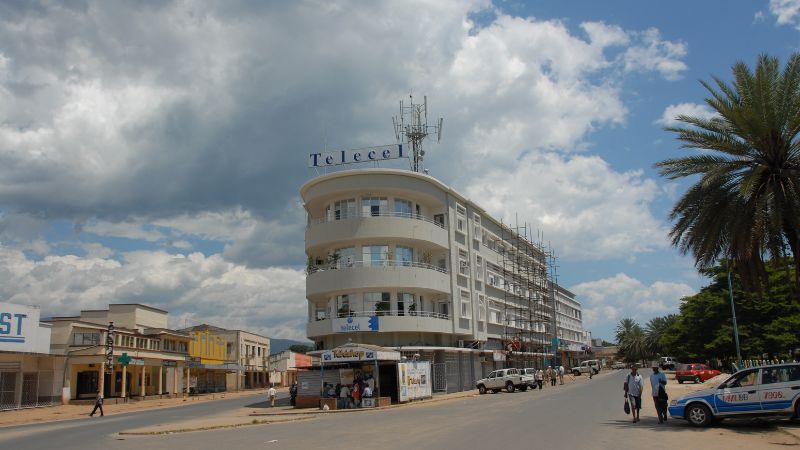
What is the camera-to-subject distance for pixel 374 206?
46.7 m

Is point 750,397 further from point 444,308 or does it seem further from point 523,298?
point 523,298

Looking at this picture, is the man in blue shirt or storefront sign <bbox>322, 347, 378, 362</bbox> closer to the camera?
the man in blue shirt

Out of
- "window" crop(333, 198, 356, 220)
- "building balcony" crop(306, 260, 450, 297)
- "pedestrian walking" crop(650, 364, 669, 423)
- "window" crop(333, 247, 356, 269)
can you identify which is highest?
"window" crop(333, 198, 356, 220)

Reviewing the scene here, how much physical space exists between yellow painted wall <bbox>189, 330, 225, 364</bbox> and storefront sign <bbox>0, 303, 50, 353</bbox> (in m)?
25.1

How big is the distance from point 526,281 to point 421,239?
94.7ft

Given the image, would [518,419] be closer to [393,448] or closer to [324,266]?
[393,448]

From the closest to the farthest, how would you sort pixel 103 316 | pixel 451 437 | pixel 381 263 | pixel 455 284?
1. pixel 451 437
2. pixel 381 263
3. pixel 455 284
4. pixel 103 316

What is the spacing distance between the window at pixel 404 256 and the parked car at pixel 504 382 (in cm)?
1052

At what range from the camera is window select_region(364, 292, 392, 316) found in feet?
145

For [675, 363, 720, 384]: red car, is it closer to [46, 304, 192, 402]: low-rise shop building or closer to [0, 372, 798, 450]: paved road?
[0, 372, 798, 450]: paved road

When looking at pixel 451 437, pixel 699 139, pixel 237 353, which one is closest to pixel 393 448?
pixel 451 437

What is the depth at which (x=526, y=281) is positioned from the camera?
71.8 meters

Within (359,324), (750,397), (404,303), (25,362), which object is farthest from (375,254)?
(750,397)

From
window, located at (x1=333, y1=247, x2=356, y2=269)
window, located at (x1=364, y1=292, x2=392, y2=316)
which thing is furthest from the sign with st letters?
window, located at (x1=364, y1=292, x2=392, y2=316)
